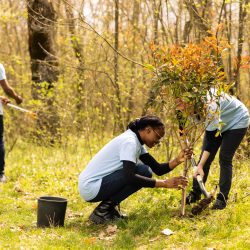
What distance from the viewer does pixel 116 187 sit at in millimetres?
5355

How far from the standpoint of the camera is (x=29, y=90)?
12.7 m

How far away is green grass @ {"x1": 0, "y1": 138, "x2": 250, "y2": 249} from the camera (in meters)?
4.63

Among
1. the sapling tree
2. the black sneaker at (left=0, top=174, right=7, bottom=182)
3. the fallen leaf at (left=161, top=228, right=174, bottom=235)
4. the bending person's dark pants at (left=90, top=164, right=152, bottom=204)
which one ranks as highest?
the sapling tree

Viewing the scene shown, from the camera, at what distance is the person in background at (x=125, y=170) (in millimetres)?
5078

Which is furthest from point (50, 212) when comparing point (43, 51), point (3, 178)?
point (43, 51)

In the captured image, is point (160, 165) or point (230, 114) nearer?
point (230, 114)

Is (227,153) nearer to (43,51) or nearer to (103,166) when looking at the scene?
(103,166)

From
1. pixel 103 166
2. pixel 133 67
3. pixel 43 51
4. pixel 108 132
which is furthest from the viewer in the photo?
pixel 43 51

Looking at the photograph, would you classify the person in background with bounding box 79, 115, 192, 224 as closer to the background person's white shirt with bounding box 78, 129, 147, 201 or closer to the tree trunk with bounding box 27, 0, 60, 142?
the background person's white shirt with bounding box 78, 129, 147, 201

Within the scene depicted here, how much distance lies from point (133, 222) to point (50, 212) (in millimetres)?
909

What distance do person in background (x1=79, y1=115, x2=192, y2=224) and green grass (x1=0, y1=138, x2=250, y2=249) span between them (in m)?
0.30

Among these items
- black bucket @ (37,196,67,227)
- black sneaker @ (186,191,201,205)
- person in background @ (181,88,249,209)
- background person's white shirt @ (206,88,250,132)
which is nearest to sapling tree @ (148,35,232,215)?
background person's white shirt @ (206,88,250,132)

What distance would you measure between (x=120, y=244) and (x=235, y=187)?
1.97 m

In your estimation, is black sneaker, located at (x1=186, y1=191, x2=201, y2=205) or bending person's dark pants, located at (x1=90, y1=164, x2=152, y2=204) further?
black sneaker, located at (x1=186, y1=191, x2=201, y2=205)
